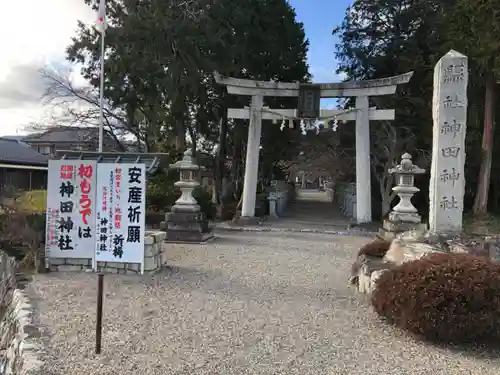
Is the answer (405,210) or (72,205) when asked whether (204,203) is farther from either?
(72,205)

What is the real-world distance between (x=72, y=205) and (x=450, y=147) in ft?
21.5

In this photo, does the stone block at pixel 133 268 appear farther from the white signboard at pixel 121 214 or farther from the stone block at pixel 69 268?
the stone block at pixel 69 268

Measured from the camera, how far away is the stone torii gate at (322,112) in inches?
643

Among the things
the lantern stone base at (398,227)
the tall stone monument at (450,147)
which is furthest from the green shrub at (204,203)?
the tall stone monument at (450,147)

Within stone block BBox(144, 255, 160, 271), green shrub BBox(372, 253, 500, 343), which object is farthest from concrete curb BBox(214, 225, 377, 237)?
green shrub BBox(372, 253, 500, 343)

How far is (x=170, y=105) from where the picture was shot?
1847 cm

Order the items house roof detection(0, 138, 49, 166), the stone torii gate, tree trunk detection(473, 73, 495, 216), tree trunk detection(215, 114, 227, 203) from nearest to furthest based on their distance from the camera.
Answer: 1. the stone torii gate
2. tree trunk detection(473, 73, 495, 216)
3. tree trunk detection(215, 114, 227, 203)
4. house roof detection(0, 138, 49, 166)

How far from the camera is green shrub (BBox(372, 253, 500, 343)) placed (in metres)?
4.32

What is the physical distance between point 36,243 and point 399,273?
19.4 feet

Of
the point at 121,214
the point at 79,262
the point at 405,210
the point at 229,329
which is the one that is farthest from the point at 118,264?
the point at 405,210

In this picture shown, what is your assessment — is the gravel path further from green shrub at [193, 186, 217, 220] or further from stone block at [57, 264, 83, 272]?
green shrub at [193, 186, 217, 220]

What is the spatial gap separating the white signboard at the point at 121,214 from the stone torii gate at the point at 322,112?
9.82 metres

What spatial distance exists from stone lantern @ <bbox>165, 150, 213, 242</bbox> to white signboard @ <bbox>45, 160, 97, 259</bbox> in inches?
196

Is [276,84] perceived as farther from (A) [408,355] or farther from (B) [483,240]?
(A) [408,355]
